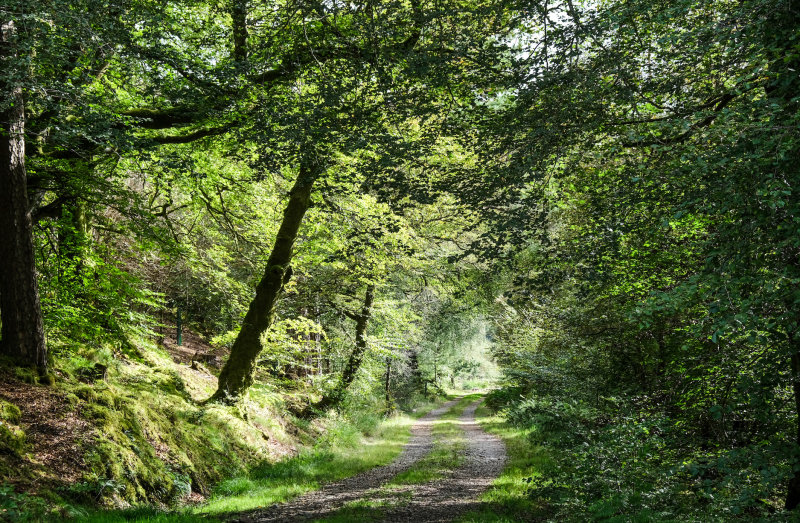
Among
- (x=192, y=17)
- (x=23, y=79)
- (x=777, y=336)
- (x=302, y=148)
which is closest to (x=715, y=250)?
(x=777, y=336)

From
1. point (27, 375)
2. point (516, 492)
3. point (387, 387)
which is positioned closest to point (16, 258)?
point (27, 375)

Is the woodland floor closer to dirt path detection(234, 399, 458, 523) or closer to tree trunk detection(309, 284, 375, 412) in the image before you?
dirt path detection(234, 399, 458, 523)

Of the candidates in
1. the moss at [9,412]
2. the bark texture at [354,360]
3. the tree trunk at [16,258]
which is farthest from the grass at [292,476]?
the tree trunk at [16,258]

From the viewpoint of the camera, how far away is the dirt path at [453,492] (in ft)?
25.4

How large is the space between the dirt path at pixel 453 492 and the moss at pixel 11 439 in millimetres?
5119

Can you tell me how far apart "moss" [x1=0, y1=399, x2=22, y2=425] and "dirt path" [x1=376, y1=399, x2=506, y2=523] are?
5437 millimetres

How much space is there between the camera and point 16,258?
7.13m

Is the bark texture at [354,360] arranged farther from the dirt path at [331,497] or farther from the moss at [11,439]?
the moss at [11,439]

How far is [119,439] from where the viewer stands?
758 centimetres

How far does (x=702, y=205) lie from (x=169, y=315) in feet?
79.3

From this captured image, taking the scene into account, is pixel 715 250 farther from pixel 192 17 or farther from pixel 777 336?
pixel 192 17

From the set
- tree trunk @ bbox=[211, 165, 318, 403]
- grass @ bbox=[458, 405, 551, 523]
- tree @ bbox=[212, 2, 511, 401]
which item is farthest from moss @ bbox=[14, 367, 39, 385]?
grass @ bbox=[458, 405, 551, 523]

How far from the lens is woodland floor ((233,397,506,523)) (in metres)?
7.62

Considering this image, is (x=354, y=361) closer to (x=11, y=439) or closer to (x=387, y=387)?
(x=387, y=387)
